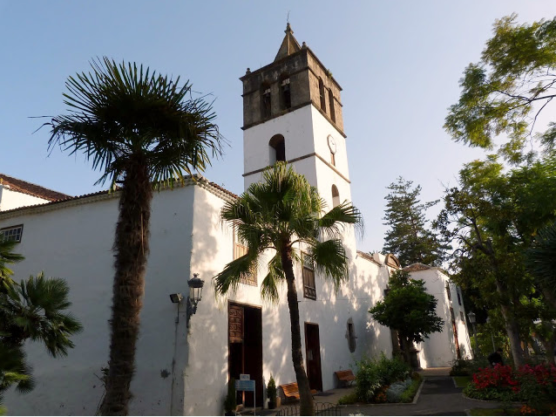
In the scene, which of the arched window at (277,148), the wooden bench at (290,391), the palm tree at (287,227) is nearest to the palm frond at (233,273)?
the palm tree at (287,227)

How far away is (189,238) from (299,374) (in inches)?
187

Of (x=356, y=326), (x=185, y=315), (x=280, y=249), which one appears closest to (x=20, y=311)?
(x=185, y=315)

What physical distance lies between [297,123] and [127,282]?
1713cm

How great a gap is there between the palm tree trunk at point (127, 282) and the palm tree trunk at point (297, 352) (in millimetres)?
4441

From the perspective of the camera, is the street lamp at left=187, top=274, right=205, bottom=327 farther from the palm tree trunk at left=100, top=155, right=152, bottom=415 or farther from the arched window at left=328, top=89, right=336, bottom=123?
the arched window at left=328, top=89, right=336, bottom=123

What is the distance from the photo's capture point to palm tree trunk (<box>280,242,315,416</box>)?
9.30 metres

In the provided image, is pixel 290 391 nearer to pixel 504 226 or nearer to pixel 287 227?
pixel 287 227

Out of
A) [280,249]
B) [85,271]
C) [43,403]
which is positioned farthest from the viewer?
[85,271]

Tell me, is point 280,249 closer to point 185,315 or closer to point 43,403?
point 185,315

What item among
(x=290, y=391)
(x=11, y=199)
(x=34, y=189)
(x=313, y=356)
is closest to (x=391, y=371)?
(x=313, y=356)

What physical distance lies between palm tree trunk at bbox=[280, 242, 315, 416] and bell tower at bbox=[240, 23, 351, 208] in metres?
10.3

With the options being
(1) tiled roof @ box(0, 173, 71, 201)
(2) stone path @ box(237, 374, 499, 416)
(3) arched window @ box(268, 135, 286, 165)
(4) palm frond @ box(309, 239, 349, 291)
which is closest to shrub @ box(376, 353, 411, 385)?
(2) stone path @ box(237, 374, 499, 416)

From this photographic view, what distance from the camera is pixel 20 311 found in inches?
244

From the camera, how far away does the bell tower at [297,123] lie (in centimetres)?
2141
